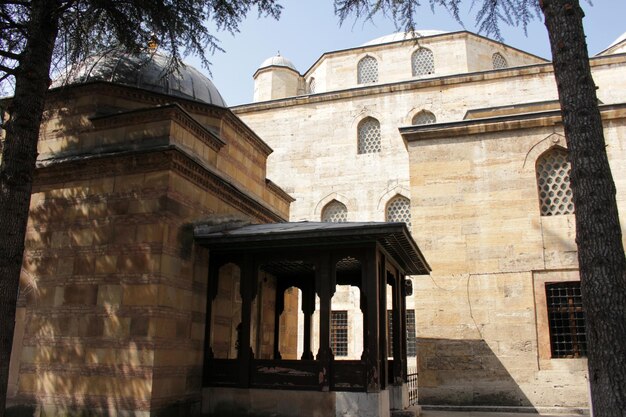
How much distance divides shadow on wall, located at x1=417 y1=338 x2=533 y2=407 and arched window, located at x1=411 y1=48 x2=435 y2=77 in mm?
15658

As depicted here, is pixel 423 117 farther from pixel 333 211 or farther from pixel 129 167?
pixel 129 167

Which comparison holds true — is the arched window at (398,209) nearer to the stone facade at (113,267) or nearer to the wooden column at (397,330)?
the wooden column at (397,330)

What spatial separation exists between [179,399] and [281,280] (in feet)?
13.8

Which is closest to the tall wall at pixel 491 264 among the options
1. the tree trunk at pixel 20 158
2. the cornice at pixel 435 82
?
the tree trunk at pixel 20 158

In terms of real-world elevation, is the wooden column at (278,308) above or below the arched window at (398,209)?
below

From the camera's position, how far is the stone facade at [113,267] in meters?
8.06

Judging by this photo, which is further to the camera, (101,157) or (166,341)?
(101,157)

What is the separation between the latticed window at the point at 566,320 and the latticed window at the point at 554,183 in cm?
174

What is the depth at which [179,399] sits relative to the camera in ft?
27.4

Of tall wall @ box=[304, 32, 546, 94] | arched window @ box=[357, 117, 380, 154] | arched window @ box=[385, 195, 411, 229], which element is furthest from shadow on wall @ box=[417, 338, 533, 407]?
tall wall @ box=[304, 32, 546, 94]

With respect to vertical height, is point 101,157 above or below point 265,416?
above

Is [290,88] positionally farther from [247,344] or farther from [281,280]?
[247,344]

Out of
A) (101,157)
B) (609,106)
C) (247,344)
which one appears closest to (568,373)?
(609,106)

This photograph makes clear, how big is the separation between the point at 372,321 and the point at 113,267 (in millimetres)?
4042
